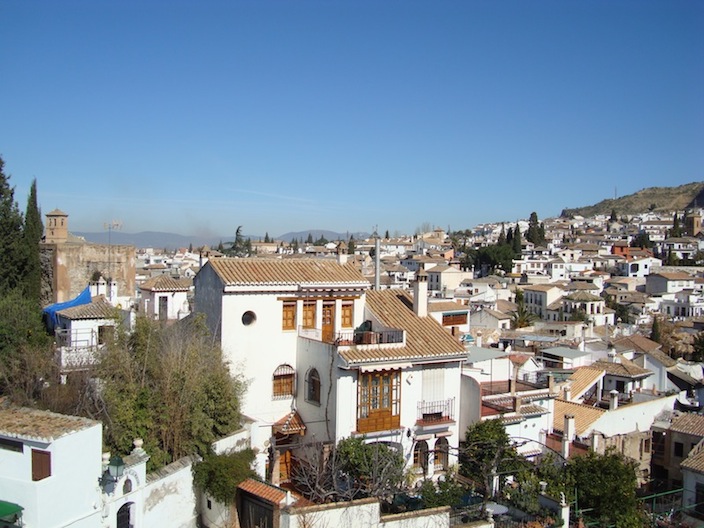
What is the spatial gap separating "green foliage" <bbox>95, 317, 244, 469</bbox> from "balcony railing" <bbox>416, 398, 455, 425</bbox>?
5.35 metres

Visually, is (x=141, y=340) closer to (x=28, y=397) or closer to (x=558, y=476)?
(x=28, y=397)

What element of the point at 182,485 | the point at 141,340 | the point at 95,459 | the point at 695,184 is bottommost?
the point at 182,485

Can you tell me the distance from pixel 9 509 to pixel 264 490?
5297 mm

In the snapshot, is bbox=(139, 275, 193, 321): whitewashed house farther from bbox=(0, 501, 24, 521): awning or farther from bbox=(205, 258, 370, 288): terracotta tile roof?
bbox=(0, 501, 24, 521): awning

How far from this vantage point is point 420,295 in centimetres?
2170

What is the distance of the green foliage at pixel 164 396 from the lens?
14.9 metres

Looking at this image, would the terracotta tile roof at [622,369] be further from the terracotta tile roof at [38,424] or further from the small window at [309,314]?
the terracotta tile roof at [38,424]

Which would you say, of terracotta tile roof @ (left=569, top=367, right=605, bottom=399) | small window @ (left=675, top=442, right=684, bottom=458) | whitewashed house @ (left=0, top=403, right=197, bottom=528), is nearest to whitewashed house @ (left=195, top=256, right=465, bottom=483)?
whitewashed house @ (left=0, top=403, right=197, bottom=528)

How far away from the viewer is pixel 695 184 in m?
200

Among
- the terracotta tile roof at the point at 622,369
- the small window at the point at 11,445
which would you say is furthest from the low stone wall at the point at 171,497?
the terracotta tile roof at the point at 622,369

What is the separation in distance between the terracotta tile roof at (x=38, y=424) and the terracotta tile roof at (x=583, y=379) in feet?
68.9

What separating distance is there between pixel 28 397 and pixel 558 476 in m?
13.9

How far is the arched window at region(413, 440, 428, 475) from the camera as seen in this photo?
19.5 metres

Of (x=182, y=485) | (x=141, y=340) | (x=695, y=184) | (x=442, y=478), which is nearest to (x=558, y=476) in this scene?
(x=442, y=478)
